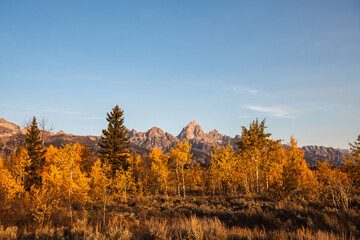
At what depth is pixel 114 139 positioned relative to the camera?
2931 centimetres

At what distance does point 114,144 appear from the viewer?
2934 centimetres

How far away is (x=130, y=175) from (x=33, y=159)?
1674 centimetres

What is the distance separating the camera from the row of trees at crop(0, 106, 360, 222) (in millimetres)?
13109

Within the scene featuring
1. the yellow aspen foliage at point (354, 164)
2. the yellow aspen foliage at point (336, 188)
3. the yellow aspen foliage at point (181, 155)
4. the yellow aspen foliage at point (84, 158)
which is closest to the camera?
the yellow aspen foliage at point (336, 188)

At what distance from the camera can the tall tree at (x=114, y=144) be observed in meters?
28.4

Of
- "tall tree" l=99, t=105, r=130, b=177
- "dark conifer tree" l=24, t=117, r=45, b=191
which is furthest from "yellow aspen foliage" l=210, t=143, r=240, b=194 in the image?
"dark conifer tree" l=24, t=117, r=45, b=191

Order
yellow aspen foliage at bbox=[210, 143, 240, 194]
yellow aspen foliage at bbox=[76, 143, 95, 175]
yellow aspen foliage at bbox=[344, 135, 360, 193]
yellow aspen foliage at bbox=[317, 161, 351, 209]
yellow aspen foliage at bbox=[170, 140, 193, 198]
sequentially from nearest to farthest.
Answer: yellow aspen foliage at bbox=[317, 161, 351, 209]
yellow aspen foliage at bbox=[344, 135, 360, 193]
yellow aspen foliage at bbox=[210, 143, 240, 194]
yellow aspen foliage at bbox=[170, 140, 193, 198]
yellow aspen foliage at bbox=[76, 143, 95, 175]

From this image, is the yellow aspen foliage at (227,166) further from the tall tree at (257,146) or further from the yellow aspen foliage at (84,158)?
the yellow aspen foliage at (84,158)

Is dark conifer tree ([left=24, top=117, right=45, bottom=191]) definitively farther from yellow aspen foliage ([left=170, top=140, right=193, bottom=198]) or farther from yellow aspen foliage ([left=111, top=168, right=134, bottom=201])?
yellow aspen foliage ([left=170, top=140, right=193, bottom=198])

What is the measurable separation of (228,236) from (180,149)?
77.0 feet

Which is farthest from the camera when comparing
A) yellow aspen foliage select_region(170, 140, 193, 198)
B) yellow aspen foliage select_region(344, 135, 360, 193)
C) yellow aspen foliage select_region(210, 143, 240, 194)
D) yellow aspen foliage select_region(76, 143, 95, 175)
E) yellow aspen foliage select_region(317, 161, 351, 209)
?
yellow aspen foliage select_region(76, 143, 95, 175)

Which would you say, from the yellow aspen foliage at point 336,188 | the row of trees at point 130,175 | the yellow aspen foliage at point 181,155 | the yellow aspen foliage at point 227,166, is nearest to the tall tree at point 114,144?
the row of trees at point 130,175

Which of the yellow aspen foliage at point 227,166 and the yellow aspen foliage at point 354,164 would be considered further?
the yellow aspen foliage at point 227,166

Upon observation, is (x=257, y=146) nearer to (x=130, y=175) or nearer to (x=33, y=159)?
(x=130, y=175)
